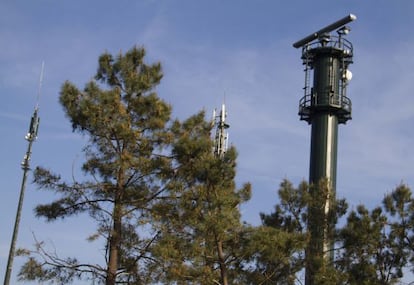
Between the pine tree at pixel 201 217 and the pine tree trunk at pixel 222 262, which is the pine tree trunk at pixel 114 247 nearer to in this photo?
the pine tree at pixel 201 217

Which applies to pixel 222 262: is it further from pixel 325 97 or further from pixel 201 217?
pixel 325 97

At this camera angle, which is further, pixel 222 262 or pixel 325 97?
pixel 325 97

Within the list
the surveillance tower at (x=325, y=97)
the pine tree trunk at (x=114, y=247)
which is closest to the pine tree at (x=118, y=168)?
the pine tree trunk at (x=114, y=247)

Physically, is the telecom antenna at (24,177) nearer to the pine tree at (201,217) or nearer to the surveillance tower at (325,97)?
the pine tree at (201,217)

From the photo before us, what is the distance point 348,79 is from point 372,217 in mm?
10913

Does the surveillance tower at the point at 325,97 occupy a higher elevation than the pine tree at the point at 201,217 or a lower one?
higher

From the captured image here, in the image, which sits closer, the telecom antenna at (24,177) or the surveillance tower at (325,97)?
the telecom antenna at (24,177)

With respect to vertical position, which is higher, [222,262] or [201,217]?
[201,217]

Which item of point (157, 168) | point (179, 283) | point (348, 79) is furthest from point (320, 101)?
point (179, 283)

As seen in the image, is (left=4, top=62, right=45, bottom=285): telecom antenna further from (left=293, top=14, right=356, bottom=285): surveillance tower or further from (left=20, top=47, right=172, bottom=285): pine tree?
(left=293, top=14, right=356, bottom=285): surveillance tower

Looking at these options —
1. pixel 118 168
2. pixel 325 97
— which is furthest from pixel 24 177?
pixel 325 97

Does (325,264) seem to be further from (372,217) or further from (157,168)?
(157,168)

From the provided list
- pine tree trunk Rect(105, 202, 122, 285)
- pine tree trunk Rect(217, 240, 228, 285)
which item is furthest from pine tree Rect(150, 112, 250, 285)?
pine tree trunk Rect(105, 202, 122, 285)

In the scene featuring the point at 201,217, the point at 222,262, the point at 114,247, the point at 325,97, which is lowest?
the point at 222,262
